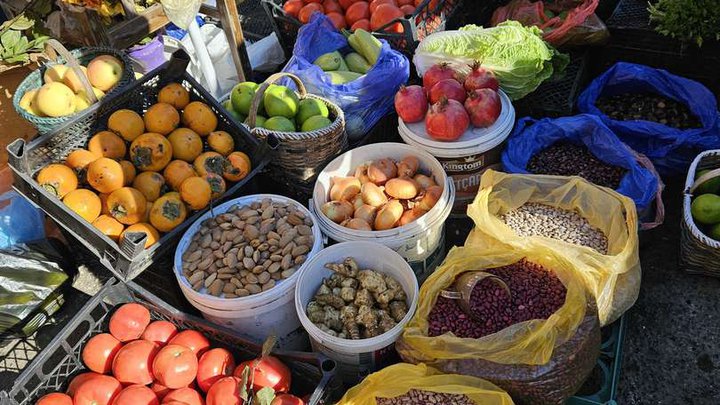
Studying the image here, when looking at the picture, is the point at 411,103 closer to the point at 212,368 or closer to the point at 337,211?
the point at 337,211

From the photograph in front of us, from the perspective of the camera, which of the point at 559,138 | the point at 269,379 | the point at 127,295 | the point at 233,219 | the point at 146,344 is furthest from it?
the point at 559,138

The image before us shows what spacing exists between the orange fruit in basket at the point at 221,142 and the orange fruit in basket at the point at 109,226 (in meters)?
0.55

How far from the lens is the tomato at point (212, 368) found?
6.67 feet

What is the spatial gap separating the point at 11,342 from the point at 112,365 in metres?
1.12

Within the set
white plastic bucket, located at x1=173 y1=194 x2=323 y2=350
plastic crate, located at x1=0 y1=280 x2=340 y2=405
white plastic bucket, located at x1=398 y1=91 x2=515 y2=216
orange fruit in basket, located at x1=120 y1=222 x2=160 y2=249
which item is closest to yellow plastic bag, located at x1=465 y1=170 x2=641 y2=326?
white plastic bucket, located at x1=398 y1=91 x2=515 y2=216

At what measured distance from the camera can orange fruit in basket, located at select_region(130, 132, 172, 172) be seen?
2430 mm

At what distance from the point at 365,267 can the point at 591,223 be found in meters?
1.01

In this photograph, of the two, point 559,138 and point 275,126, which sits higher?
point 275,126

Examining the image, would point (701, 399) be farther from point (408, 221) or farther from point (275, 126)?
point (275, 126)

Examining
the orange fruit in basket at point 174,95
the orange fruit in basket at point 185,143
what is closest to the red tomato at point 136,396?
the orange fruit in basket at point 185,143

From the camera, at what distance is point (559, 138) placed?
113 inches

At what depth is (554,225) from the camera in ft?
7.85

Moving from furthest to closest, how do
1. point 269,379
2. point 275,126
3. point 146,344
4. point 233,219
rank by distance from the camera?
point 275,126 → point 233,219 → point 146,344 → point 269,379

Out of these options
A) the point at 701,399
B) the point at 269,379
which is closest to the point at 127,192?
the point at 269,379
